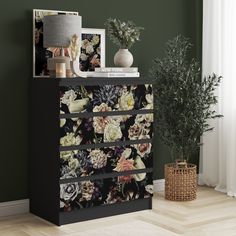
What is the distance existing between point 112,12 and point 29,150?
140cm

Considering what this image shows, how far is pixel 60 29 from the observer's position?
415cm

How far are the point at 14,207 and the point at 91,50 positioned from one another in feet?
4.67

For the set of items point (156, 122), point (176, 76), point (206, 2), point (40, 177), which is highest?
point (206, 2)

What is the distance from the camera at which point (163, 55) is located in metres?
Result: 5.14

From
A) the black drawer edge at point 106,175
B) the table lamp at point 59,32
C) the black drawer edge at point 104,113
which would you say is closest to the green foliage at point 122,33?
the table lamp at point 59,32

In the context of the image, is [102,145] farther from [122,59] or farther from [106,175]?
[122,59]

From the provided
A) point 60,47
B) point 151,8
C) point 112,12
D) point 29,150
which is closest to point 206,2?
point 151,8

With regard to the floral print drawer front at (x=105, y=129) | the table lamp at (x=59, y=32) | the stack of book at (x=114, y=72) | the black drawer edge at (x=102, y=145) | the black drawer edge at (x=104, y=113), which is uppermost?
the table lamp at (x=59, y=32)

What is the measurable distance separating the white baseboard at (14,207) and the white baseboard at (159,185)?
1.29m

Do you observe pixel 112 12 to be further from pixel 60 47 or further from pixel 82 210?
pixel 82 210

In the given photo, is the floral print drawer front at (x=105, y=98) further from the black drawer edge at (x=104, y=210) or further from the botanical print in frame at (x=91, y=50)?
the black drawer edge at (x=104, y=210)

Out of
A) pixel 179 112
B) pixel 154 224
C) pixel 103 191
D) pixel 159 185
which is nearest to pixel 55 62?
pixel 103 191

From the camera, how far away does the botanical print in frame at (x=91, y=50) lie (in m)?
4.54

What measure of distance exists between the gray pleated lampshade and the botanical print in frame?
1.16ft
